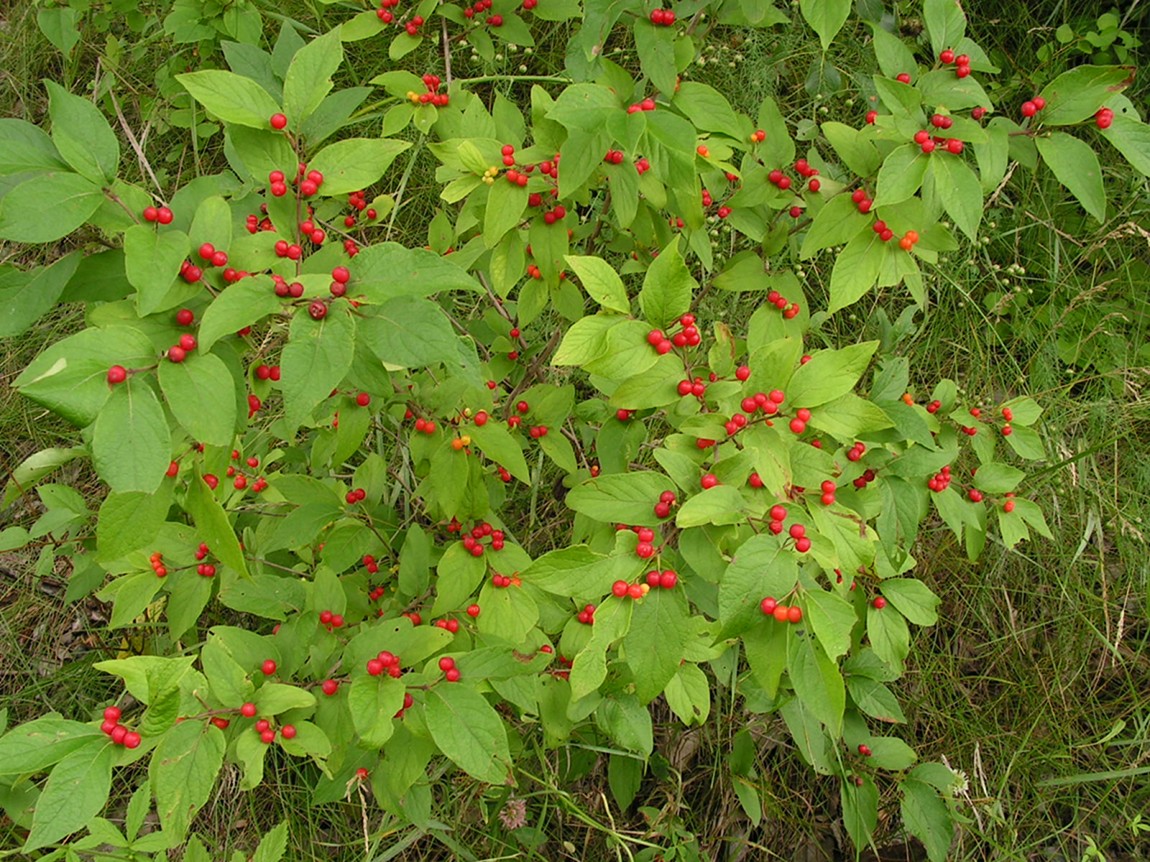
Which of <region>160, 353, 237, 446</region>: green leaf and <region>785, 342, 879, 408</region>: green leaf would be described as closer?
<region>160, 353, 237, 446</region>: green leaf

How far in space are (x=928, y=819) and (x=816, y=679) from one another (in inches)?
49.4

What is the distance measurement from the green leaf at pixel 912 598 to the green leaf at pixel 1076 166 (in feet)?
2.78

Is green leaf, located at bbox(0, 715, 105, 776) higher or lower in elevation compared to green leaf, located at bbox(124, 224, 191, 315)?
lower

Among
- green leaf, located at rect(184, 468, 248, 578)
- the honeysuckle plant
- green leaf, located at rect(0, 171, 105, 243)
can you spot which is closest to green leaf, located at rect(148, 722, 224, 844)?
the honeysuckle plant

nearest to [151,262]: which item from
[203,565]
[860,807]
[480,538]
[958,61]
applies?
[480,538]

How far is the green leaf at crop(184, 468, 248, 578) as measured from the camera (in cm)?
115

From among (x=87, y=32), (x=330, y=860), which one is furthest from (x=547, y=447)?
(x=87, y=32)

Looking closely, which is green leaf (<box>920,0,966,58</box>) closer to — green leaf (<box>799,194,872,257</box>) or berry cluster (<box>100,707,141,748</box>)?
green leaf (<box>799,194,872,257</box>)

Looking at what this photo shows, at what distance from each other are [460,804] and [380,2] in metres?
1.99

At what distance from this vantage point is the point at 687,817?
2.48 metres

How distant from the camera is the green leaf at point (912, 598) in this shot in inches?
77.3

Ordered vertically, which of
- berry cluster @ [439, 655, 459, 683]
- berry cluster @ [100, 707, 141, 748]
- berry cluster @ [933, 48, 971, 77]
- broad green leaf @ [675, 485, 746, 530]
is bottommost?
berry cluster @ [439, 655, 459, 683]

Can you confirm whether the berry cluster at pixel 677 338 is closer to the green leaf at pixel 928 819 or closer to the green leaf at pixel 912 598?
the green leaf at pixel 912 598

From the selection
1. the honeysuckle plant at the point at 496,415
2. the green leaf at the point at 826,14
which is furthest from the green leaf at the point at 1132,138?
the green leaf at the point at 826,14
